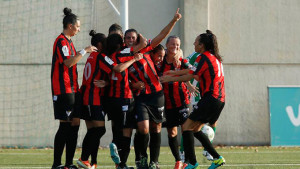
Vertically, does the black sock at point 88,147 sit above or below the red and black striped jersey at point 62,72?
below

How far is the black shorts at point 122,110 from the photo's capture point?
6703mm

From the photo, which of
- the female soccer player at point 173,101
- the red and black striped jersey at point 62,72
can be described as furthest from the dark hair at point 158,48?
the red and black striped jersey at point 62,72

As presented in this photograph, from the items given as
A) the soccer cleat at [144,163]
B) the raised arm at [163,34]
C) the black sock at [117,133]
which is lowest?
the soccer cleat at [144,163]

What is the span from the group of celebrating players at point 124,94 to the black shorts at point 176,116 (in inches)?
18.0

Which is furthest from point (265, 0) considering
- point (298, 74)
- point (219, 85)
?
point (219, 85)

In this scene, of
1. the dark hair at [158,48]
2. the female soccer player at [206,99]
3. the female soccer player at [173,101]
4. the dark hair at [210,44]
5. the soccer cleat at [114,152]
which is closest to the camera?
the soccer cleat at [114,152]

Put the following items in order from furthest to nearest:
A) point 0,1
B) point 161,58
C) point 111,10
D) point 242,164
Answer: point 0,1 → point 111,10 → point 242,164 → point 161,58

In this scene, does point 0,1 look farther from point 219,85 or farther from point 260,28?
point 219,85

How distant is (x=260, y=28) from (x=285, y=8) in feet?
2.64

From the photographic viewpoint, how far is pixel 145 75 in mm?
6891

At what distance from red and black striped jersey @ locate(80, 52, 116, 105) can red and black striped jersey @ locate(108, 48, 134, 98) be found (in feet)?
0.33

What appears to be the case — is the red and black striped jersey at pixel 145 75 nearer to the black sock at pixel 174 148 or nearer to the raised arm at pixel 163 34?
the raised arm at pixel 163 34

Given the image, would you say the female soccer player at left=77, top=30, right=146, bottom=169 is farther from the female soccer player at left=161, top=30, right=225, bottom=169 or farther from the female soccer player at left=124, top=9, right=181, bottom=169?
the female soccer player at left=161, top=30, right=225, bottom=169

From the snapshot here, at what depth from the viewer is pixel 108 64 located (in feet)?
21.8
